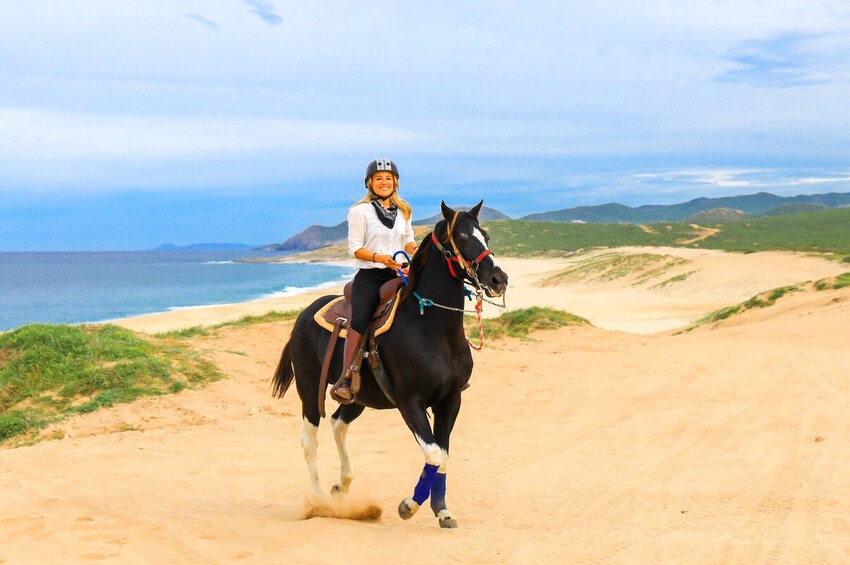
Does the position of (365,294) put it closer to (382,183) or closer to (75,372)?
(382,183)

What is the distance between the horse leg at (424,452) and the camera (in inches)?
243

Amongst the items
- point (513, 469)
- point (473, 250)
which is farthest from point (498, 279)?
point (513, 469)

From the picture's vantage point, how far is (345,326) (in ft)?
23.6

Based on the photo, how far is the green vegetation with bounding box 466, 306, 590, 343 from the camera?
21.2m

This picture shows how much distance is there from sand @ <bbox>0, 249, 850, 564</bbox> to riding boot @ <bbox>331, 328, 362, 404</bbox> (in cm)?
118

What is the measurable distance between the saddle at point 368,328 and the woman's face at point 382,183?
2.86 feet

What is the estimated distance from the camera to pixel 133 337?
16016mm

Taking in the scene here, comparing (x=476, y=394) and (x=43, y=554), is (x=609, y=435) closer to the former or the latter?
(x=476, y=394)

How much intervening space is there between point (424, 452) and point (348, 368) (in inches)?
45.0

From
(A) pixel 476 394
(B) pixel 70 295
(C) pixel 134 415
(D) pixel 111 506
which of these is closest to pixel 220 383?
(C) pixel 134 415

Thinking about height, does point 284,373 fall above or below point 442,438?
above

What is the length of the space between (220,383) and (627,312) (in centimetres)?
2426

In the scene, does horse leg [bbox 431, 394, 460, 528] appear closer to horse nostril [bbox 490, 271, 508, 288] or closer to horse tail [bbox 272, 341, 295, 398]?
horse nostril [bbox 490, 271, 508, 288]

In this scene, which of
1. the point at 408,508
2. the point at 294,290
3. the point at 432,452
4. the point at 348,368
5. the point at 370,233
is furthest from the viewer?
the point at 294,290
